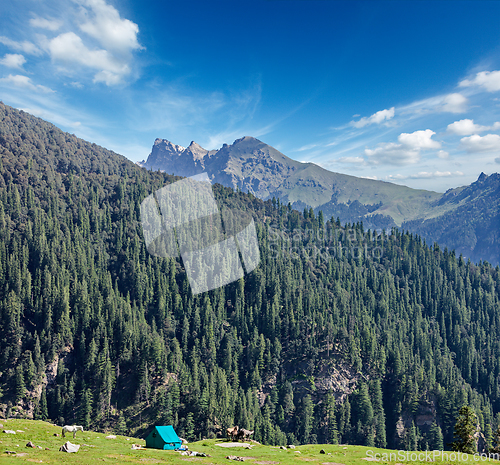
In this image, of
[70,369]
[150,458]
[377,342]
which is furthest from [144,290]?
[150,458]

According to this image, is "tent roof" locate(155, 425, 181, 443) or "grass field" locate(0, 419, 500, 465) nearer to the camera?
"grass field" locate(0, 419, 500, 465)

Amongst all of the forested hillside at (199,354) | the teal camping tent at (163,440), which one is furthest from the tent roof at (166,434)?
the forested hillside at (199,354)

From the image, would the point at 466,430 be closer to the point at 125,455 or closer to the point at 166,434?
the point at 166,434

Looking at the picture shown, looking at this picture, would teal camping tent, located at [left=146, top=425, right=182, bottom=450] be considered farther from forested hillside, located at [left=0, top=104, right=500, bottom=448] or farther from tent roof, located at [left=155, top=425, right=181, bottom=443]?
forested hillside, located at [left=0, top=104, right=500, bottom=448]


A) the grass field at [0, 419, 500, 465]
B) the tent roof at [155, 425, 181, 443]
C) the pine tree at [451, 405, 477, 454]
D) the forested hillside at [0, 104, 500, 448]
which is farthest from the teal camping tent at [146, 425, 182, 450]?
the forested hillside at [0, 104, 500, 448]

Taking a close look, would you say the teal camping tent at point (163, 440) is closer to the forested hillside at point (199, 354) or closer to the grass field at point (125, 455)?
the grass field at point (125, 455)

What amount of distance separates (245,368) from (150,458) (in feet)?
398

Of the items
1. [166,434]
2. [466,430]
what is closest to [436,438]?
[466,430]

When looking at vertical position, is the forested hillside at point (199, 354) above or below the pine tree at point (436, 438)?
above

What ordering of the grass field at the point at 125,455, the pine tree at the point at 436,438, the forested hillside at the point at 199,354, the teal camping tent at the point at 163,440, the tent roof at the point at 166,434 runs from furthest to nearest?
1. the pine tree at the point at 436,438
2. the forested hillside at the point at 199,354
3. the tent roof at the point at 166,434
4. the teal camping tent at the point at 163,440
5. the grass field at the point at 125,455

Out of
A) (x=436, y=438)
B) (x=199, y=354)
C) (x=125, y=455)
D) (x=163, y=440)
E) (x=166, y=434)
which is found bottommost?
(x=436, y=438)

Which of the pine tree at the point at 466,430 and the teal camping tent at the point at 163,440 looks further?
the pine tree at the point at 466,430

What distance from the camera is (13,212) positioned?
598 ft

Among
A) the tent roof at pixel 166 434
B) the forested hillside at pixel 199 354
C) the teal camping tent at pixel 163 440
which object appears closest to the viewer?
the teal camping tent at pixel 163 440
